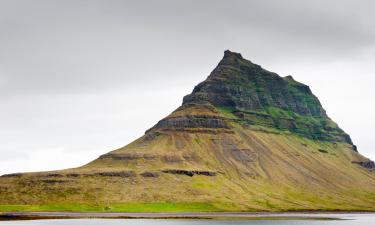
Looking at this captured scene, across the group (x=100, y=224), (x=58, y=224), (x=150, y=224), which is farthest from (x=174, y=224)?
(x=58, y=224)

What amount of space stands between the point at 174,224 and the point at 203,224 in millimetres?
9737

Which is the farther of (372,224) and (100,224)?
(372,224)

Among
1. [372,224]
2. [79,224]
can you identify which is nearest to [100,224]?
[79,224]

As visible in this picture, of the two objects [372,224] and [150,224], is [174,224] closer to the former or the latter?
[150,224]

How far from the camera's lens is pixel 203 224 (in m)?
198

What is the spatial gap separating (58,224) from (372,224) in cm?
10247

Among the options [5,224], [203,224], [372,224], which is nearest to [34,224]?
[5,224]

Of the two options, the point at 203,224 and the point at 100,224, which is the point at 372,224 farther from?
the point at 100,224

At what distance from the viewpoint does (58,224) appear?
186750 mm

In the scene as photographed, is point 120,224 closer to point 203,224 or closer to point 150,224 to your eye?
point 150,224

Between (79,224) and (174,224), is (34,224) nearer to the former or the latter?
(79,224)

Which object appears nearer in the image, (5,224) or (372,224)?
(5,224)

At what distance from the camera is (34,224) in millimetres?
190250

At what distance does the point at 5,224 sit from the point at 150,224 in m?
45.8
